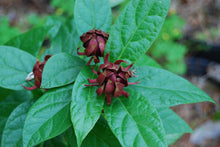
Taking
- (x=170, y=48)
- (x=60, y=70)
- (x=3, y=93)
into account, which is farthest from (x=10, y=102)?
(x=170, y=48)

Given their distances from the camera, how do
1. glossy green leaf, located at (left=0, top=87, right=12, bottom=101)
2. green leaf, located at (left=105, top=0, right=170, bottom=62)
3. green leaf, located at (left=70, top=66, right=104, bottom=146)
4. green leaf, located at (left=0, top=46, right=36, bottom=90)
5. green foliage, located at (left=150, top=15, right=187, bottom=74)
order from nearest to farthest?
green leaf, located at (left=70, top=66, right=104, bottom=146)
green leaf, located at (left=105, top=0, right=170, bottom=62)
green leaf, located at (left=0, top=46, right=36, bottom=90)
glossy green leaf, located at (left=0, top=87, right=12, bottom=101)
green foliage, located at (left=150, top=15, right=187, bottom=74)

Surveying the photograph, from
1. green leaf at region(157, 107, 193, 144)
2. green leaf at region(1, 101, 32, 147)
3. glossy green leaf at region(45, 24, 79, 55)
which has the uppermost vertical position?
glossy green leaf at region(45, 24, 79, 55)

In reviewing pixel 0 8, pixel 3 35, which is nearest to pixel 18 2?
pixel 0 8

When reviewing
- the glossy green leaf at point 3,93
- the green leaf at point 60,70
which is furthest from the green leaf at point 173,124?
the glossy green leaf at point 3,93

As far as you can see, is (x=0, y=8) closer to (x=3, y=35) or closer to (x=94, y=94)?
(x=3, y=35)

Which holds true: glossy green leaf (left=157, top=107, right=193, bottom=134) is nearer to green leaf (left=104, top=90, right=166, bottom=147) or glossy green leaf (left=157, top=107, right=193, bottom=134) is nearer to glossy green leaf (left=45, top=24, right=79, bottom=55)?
green leaf (left=104, top=90, right=166, bottom=147)

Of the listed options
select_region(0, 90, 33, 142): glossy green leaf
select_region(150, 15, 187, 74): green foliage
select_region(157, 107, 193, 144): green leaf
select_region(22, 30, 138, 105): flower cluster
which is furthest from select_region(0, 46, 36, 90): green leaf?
select_region(150, 15, 187, 74): green foliage

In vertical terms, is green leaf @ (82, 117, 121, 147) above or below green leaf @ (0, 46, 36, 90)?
below
